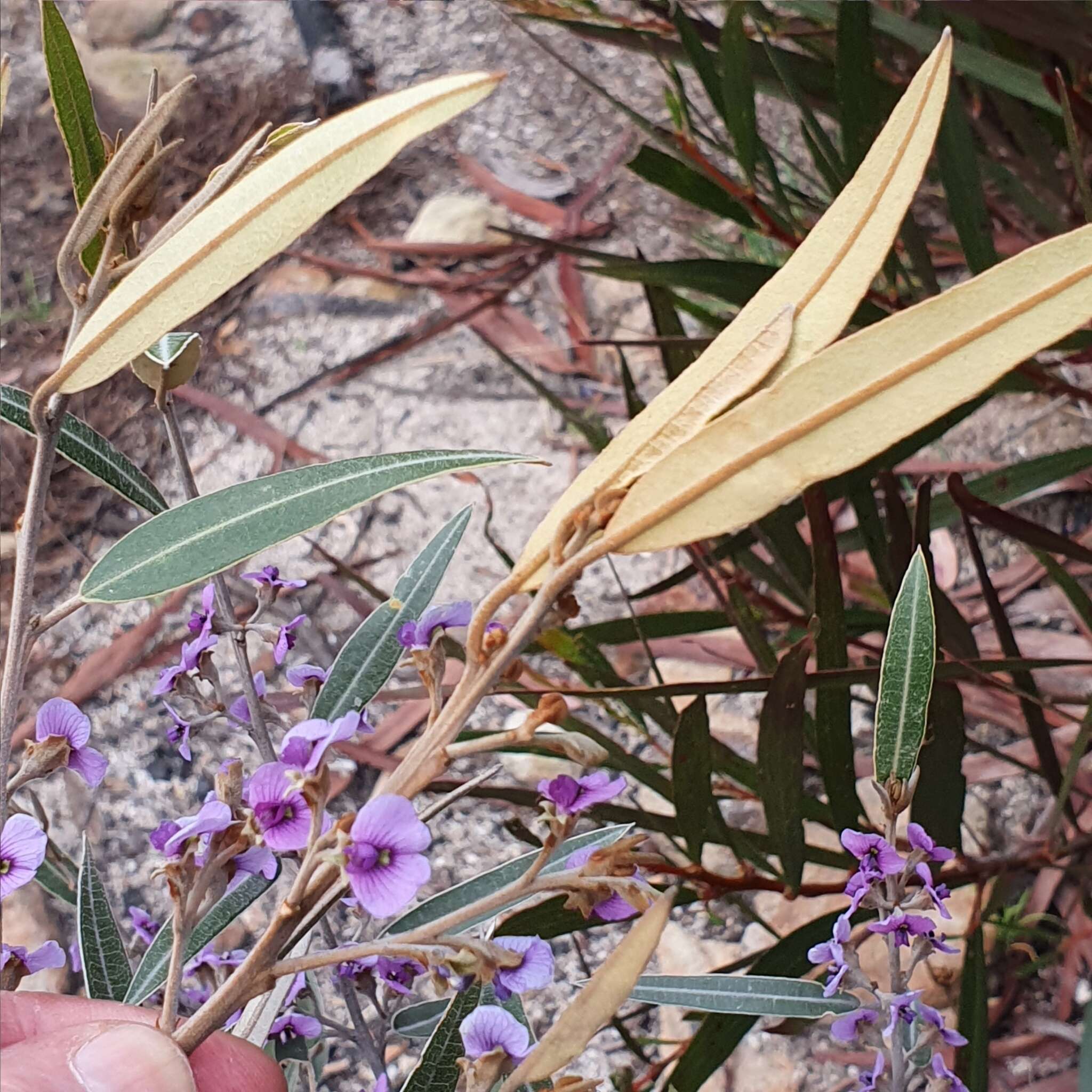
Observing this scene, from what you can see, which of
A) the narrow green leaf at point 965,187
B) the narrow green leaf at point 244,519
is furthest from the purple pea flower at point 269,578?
the narrow green leaf at point 965,187

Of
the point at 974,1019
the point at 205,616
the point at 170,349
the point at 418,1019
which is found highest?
the point at 170,349

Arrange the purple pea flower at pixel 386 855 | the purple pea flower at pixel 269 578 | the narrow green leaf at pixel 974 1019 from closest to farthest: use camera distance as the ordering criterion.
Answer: the purple pea flower at pixel 386 855
the purple pea flower at pixel 269 578
the narrow green leaf at pixel 974 1019

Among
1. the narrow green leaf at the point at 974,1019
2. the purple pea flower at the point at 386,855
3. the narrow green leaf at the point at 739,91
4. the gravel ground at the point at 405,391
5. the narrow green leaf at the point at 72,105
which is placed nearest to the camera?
the purple pea flower at the point at 386,855

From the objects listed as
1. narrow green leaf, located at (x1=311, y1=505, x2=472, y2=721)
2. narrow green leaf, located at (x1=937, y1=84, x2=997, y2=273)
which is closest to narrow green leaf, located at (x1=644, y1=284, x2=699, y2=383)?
narrow green leaf, located at (x1=937, y1=84, x2=997, y2=273)

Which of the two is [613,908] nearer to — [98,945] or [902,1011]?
[902,1011]

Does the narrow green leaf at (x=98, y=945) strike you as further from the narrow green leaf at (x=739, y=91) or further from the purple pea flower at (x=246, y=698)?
the narrow green leaf at (x=739, y=91)

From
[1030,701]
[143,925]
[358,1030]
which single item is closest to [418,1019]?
[358,1030]
